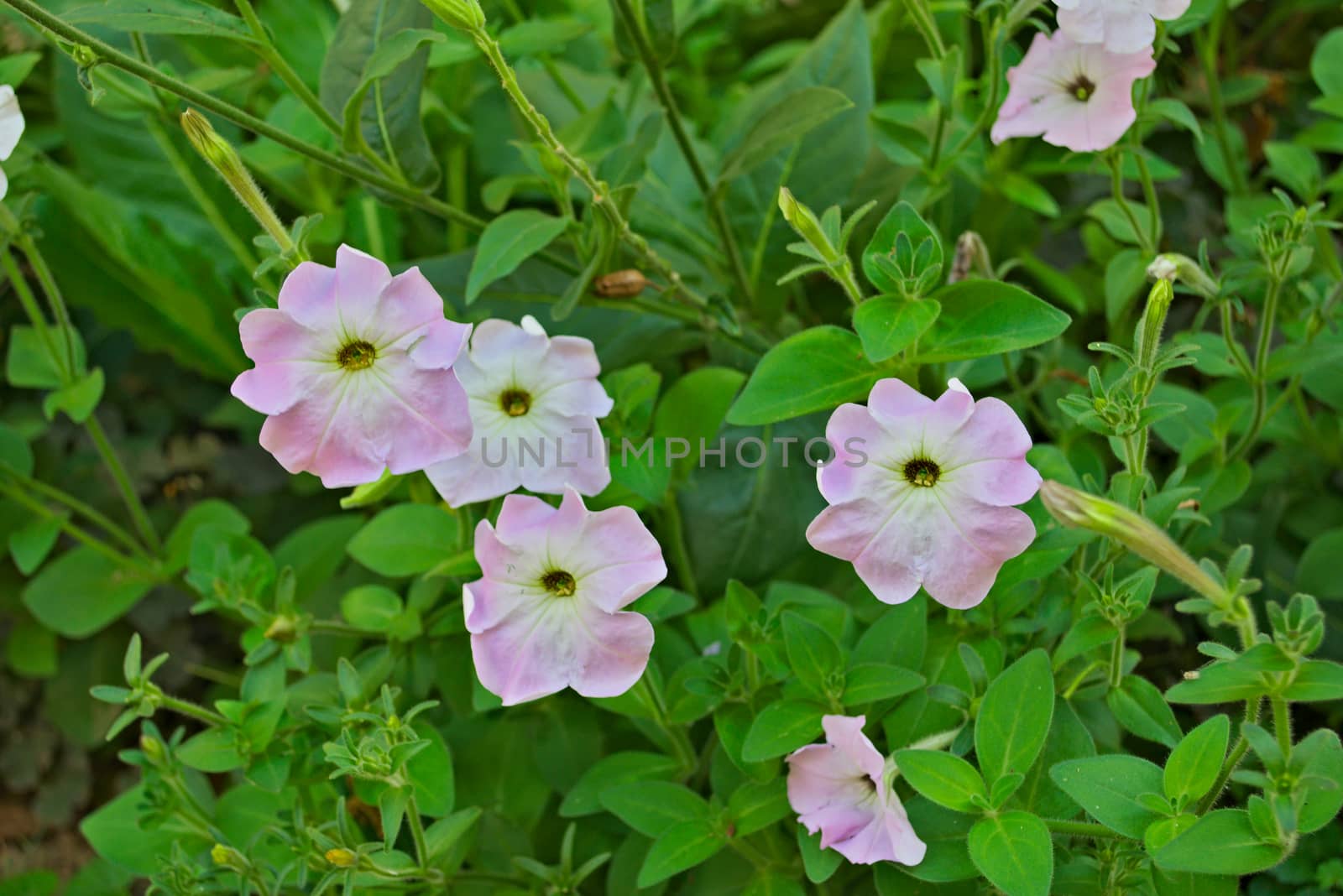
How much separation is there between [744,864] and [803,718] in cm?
20

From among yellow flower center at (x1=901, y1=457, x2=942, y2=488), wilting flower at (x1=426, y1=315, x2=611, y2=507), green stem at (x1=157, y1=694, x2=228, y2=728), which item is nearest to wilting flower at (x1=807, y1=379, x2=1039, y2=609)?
yellow flower center at (x1=901, y1=457, x2=942, y2=488)

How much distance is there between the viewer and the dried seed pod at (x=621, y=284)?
1.05m

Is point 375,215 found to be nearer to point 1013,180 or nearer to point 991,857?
point 1013,180

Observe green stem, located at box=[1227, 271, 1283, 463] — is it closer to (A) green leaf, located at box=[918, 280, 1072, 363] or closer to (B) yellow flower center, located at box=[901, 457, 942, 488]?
(A) green leaf, located at box=[918, 280, 1072, 363]

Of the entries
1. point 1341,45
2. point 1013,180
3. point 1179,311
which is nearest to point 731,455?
point 1013,180

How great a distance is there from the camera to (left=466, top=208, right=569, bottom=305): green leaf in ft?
3.07

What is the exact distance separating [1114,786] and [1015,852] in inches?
3.3

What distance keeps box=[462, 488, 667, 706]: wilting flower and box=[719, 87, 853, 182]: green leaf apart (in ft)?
1.50

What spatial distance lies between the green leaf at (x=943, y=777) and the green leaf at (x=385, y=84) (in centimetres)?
67

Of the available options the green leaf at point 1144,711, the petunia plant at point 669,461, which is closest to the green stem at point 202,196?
the petunia plant at point 669,461

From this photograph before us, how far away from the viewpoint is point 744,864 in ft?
3.34

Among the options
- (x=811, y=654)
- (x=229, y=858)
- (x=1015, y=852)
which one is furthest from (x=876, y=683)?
(x=229, y=858)

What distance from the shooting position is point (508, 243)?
960mm

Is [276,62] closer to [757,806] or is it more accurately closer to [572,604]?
[572,604]
